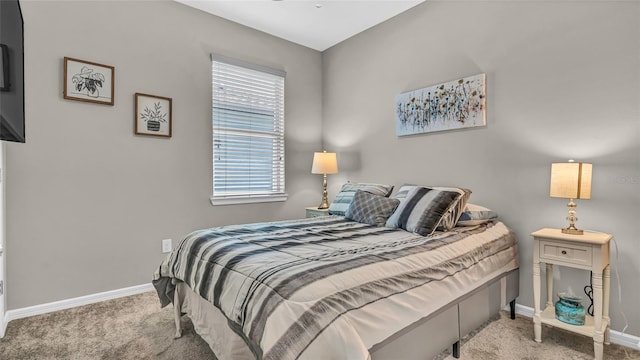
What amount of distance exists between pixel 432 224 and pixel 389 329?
37.7 inches

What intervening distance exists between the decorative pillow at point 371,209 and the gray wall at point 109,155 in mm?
1422

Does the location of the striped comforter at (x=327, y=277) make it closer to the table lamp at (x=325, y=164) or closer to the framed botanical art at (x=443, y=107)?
the framed botanical art at (x=443, y=107)

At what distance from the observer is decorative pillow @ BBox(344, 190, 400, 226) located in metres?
2.47

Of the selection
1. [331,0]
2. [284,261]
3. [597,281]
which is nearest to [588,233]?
[597,281]

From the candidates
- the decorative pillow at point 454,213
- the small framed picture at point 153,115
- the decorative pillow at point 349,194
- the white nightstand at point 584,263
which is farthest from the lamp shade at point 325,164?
the white nightstand at point 584,263

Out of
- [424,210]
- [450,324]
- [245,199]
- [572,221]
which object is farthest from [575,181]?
[245,199]

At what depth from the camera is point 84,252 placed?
2.58 meters

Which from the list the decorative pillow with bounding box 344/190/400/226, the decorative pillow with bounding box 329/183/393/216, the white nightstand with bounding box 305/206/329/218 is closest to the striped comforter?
the decorative pillow with bounding box 344/190/400/226

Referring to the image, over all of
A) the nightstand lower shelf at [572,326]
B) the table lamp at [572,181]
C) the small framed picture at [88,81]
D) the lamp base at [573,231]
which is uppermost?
the small framed picture at [88,81]

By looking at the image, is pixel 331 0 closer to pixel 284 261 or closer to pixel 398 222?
pixel 398 222

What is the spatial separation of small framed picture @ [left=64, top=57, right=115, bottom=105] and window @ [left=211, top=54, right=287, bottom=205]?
93 centimetres

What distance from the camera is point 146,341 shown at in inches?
77.6

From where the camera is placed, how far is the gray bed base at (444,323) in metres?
1.40

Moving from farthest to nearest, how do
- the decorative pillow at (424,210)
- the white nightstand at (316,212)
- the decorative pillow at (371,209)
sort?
the white nightstand at (316,212), the decorative pillow at (371,209), the decorative pillow at (424,210)
